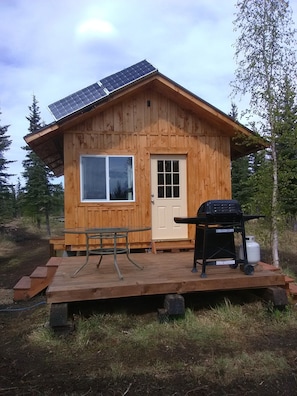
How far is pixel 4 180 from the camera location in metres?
17.3

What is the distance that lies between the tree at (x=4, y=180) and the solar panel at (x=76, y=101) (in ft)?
35.7

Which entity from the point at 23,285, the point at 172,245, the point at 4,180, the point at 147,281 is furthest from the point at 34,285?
the point at 4,180

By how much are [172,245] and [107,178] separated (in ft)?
7.02

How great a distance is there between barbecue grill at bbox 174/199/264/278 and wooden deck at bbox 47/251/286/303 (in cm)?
18

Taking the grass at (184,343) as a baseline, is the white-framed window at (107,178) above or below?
above

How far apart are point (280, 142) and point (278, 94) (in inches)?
37.2

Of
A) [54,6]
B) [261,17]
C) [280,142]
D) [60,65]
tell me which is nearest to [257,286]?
[280,142]

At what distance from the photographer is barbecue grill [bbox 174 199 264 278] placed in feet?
14.9

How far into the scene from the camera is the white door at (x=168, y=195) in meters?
7.69

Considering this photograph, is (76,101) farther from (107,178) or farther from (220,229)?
(220,229)

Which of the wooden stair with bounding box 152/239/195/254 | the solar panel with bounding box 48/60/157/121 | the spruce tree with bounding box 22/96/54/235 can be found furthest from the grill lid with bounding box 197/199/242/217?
the spruce tree with bounding box 22/96/54/235

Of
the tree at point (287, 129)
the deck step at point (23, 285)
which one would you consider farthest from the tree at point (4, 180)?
the tree at point (287, 129)

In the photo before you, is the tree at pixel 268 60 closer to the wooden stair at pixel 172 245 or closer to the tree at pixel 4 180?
the wooden stair at pixel 172 245

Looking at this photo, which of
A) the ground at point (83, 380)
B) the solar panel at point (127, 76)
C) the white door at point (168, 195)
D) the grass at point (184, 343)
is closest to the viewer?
the ground at point (83, 380)
